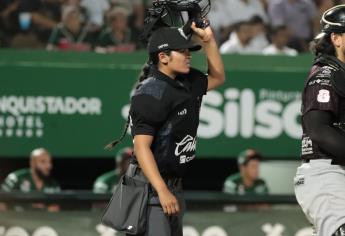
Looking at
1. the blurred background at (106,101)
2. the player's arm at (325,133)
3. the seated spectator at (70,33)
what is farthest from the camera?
the seated spectator at (70,33)

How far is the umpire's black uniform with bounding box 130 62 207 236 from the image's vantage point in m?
4.93

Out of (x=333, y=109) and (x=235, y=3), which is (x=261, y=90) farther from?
(x=333, y=109)

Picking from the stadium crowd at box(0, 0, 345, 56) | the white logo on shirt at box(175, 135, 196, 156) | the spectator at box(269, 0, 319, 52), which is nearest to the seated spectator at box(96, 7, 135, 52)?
the stadium crowd at box(0, 0, 345, 56)

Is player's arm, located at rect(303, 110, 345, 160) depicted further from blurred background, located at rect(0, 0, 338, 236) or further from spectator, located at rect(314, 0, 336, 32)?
spectator, located at rect(314, 0, 336, 32)

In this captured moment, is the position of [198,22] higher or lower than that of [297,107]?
higher

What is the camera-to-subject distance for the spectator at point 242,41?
10.0m

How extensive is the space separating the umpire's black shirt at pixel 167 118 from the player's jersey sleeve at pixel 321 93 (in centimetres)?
65

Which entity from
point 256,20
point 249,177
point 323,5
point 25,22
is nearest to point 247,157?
point 249,177

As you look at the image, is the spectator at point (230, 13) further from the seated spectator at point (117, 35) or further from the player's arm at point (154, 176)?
the player's arm at point (154, 176)

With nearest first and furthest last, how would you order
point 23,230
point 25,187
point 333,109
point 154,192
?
point 333,109, point 154,192, point 23,230, point 25,187

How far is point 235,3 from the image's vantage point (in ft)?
34.4

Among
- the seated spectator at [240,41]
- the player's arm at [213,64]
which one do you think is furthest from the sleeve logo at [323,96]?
the seated spectator at [240,41]

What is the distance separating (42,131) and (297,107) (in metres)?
2.62

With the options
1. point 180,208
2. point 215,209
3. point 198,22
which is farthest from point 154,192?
point 215,209
